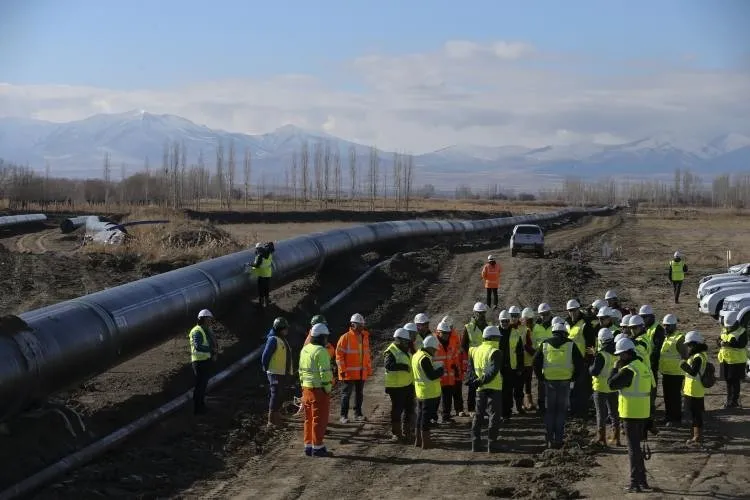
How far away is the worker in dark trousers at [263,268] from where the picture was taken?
23.3 m

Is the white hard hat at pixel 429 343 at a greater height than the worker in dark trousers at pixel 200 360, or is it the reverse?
the white hard hat at pixel 429 343

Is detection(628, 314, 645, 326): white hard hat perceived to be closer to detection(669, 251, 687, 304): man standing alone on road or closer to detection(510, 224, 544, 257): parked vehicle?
Answer: detection(669, 251, 687, 304): man standing alone on road

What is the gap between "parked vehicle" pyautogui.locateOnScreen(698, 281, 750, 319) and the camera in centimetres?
2458

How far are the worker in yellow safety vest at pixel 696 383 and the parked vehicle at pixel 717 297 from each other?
11913 mm

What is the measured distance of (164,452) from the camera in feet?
40.7

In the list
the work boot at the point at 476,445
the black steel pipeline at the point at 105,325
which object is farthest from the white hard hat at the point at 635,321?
the black steel pipeline at the point at 105,325

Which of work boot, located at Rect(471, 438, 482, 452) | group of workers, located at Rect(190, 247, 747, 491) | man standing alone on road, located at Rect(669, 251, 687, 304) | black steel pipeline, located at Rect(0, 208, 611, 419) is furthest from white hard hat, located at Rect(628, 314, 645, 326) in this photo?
man standing alone on road, located at Rect(669, 251, 687, 304)

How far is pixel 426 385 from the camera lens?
12695 mm

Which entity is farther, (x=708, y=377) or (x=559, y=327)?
(x=559, y=327)

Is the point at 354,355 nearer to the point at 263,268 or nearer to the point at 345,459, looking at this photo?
the point at 345,459

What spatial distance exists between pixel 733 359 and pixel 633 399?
4850mm

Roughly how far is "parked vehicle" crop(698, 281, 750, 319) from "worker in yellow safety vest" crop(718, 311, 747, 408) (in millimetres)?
9464

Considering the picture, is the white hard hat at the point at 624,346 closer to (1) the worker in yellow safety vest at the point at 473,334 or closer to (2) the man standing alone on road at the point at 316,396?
(1) the worker in yellow safety vest at the point at 473,334

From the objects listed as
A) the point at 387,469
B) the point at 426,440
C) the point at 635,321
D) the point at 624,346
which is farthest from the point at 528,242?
the point at 624,346
